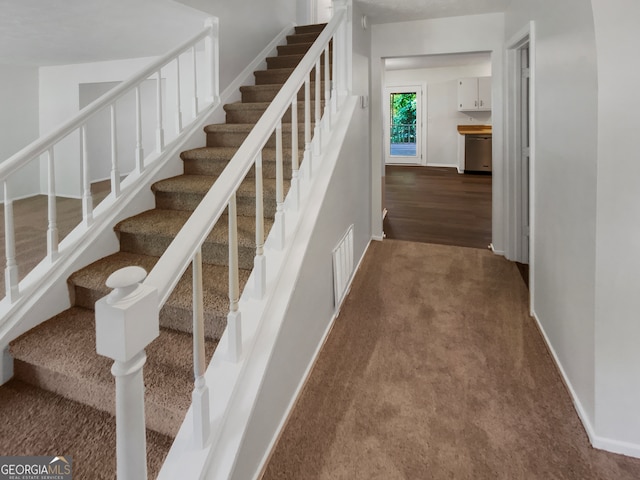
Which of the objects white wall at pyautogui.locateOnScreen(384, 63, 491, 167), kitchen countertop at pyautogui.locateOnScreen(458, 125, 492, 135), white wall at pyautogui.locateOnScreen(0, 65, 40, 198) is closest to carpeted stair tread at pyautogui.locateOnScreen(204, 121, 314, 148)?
white wall at pyautogui.locateOnScreen(0, 65, 40, 198)

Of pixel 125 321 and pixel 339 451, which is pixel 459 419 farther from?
pixel 125 321

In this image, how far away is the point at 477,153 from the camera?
901 cm

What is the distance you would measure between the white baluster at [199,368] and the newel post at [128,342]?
24 centimetres

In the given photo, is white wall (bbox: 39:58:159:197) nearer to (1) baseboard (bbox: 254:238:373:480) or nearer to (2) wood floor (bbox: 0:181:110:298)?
(2) wood floor (bbox: 0:181:110:298)

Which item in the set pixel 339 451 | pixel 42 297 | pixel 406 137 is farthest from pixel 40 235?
pixel 406 137

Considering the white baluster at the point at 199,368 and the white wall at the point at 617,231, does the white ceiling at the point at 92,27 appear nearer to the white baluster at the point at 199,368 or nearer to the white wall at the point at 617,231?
the white baluster at the point at 199,368

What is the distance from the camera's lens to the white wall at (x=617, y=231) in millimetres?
1547

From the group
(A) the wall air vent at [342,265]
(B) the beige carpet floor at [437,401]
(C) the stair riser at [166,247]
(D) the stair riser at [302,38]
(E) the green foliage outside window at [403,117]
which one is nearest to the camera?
Result: (B) the beige carpet floor at [437,401]

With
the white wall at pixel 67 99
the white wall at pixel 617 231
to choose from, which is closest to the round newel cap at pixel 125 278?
the white wall at pixel 617 231

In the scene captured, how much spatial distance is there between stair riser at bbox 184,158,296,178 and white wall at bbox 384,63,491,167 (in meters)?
8.02

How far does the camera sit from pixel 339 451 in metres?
1.66

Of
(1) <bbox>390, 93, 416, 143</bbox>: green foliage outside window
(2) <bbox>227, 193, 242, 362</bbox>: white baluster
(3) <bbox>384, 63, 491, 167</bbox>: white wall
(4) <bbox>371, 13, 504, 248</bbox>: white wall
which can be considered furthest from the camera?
(1) <bbox>390, 93, 416, 143</bbox>: green foliage outside window

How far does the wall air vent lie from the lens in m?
2.59

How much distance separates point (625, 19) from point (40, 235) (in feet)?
14.4
